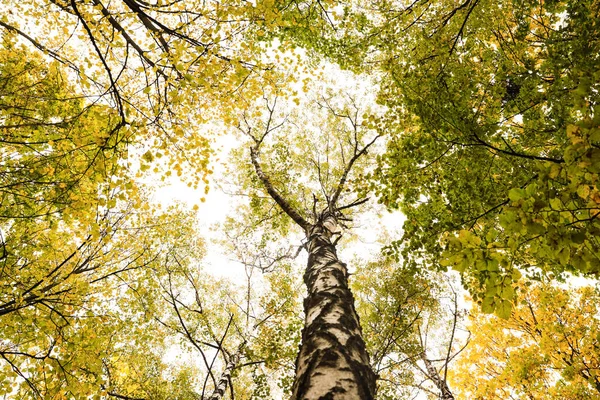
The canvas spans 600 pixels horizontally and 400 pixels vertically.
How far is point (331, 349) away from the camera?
221cm

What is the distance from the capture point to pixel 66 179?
3777 millimetres

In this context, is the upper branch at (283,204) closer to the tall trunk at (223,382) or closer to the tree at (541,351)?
the tall trunk at (223,382)

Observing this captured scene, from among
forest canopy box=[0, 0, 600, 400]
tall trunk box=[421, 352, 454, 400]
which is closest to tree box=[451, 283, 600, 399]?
forest canopy box=[0, 0, 600, 400]

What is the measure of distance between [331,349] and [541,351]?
8169mm

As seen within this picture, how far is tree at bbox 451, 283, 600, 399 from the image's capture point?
672cm

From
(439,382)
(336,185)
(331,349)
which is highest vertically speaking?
(336,185)

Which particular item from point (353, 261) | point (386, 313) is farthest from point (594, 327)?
point (353, 261)

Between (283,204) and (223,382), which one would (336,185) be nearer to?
(283,204)

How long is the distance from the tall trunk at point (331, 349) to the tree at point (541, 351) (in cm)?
664

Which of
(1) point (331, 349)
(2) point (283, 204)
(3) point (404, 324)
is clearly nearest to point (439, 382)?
(3) point (404, 324)

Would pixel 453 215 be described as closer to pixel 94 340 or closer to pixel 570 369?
pixel 94 340

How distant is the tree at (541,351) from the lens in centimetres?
672

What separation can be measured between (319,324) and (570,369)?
24.7 feet

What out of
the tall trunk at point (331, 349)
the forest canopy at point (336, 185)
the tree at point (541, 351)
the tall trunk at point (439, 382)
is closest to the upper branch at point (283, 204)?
the forest canopy at point (336, 185)
